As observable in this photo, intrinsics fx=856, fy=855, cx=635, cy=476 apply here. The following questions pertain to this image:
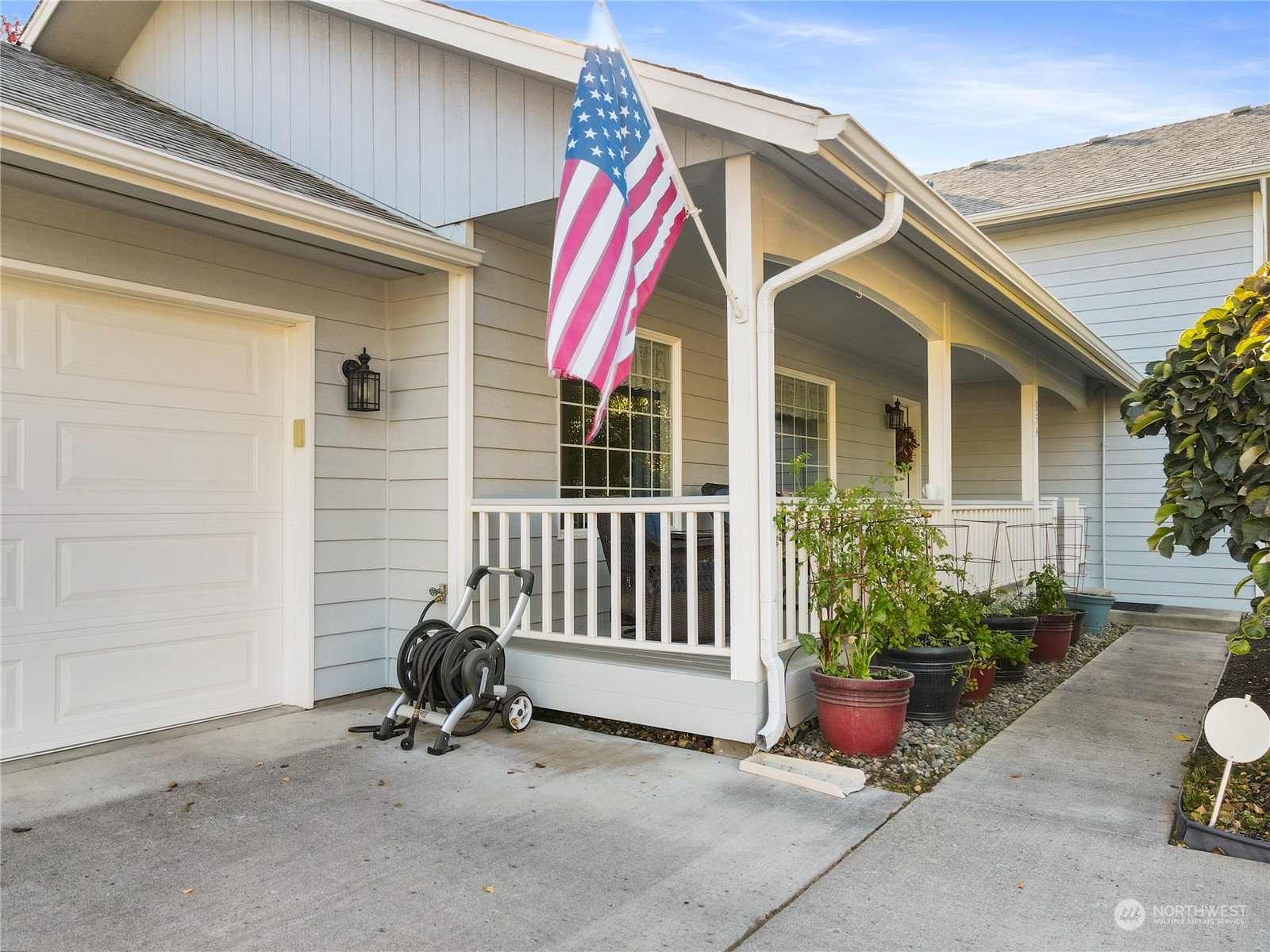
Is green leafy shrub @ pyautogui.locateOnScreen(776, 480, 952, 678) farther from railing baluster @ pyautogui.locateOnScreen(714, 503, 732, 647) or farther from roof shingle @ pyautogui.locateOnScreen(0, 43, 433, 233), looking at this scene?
roof shingle @ pyautogui.locateOnScreen(0, 43, 433, 233)

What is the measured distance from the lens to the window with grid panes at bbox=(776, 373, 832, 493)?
25.3ft

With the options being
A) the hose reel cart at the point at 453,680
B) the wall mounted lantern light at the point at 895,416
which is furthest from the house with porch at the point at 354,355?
the wall mounted lantern light at the point at 895,416

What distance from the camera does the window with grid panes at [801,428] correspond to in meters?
7.72

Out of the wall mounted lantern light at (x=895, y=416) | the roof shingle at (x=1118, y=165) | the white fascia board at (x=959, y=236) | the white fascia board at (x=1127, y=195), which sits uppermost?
the roof shingle at (x=1118, y=165)

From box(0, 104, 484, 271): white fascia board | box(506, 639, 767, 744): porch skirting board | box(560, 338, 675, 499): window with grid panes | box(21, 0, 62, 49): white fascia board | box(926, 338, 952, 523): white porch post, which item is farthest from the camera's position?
box(21, 0, 62, 49): white fascia board

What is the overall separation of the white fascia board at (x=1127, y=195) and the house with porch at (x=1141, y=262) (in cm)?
1

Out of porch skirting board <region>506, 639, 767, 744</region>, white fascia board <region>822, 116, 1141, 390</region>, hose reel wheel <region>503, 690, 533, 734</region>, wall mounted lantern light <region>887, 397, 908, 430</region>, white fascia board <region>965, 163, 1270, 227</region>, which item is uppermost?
white fascia board <region>965, 163, 1270, 227</region>

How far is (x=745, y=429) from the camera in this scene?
141 inches

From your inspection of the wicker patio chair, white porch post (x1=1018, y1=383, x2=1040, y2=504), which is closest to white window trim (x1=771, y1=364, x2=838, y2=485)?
white porch post (x1=1018, y1=383, x2=1040, y2=504)

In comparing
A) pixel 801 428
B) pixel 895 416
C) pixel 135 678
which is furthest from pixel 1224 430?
pixel 895 416

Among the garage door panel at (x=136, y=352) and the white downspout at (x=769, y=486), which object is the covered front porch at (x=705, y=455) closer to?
the white downspout at (x=769, y=486)

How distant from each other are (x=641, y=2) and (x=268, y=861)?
533 centimetres

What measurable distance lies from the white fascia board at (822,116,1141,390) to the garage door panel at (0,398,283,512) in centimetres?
303

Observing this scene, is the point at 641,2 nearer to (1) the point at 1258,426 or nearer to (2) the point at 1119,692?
(1) the point at 1258,426
